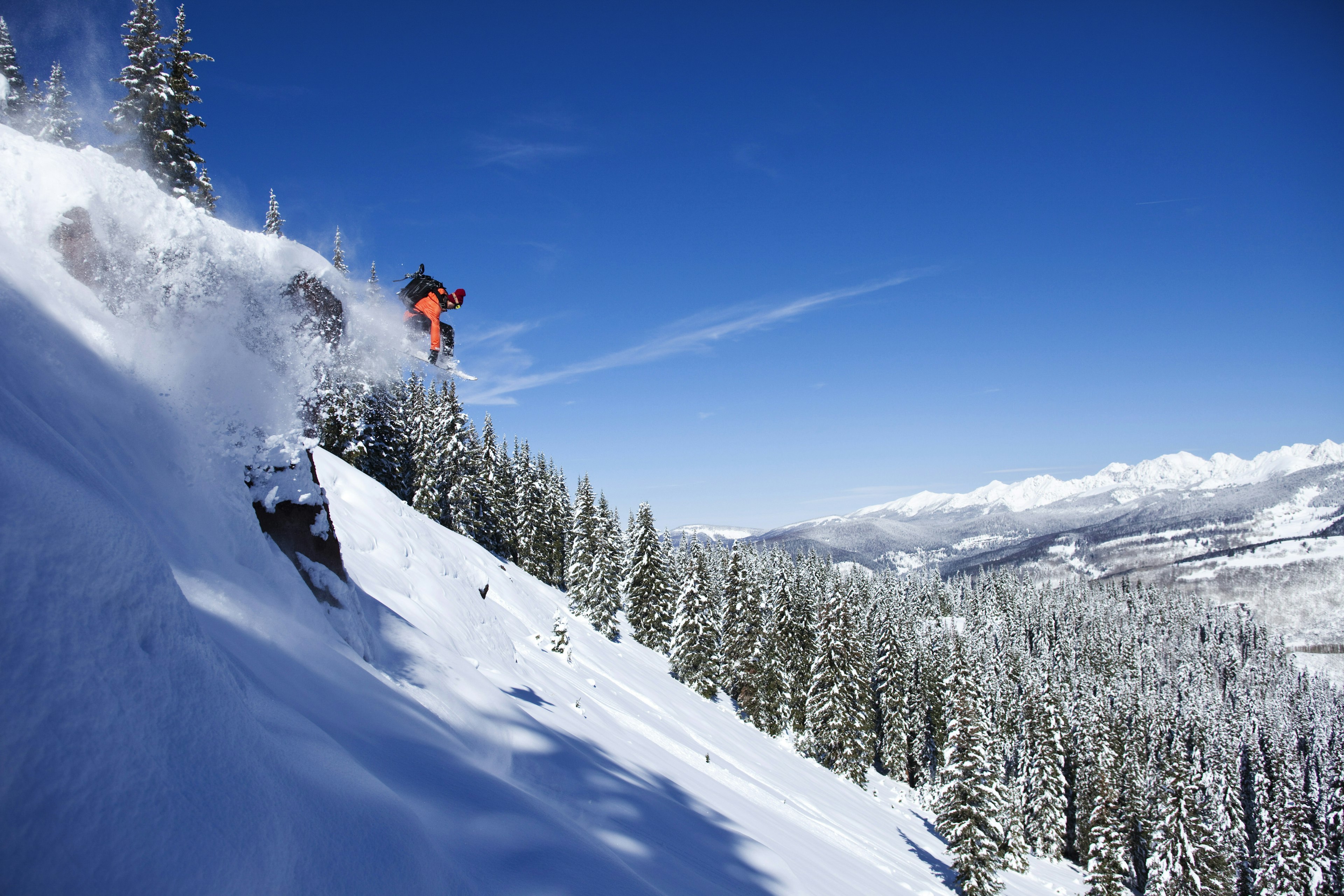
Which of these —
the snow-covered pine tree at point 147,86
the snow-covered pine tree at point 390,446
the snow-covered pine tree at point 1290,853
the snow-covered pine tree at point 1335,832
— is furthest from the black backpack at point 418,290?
the snow-covered pine tree at point 1335,832

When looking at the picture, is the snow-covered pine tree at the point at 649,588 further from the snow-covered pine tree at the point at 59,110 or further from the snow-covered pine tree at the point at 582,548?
the snow-covered pine tree at the point at 59,110

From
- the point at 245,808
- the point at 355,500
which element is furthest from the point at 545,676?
the point at 245,808

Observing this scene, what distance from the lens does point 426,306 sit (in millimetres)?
12961

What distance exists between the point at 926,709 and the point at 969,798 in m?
33.9

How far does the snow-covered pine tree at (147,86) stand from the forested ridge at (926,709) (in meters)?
A: 9.79

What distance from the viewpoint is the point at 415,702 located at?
692 centimetres

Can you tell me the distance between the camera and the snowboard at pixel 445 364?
12859 millimetres

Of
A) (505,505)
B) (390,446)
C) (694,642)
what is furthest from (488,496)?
(694,642)

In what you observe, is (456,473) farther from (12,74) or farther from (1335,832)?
(1335,832)

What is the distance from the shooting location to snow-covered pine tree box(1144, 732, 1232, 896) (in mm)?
32438

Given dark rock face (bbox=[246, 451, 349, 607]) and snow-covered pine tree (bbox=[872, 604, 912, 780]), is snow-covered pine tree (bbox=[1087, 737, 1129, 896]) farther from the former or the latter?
dark rock face (bbox=[246, 451, 349, 607])

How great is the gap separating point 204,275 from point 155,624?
20.2ft

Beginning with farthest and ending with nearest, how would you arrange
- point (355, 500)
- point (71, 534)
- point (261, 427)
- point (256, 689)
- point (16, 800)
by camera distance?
1. point (355, 500)
2. point (261, 427)
3. point (256, 689)
4. point (71, 534)
5. point (16, 800)

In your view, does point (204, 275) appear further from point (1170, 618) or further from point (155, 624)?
point (1170, 618)
